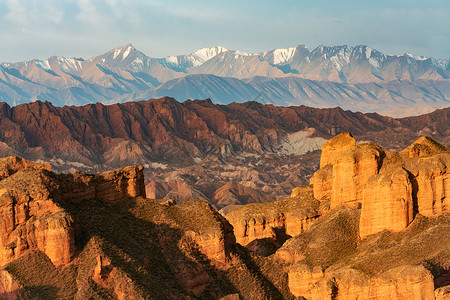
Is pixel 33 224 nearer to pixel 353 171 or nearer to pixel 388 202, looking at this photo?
pixel 388 202

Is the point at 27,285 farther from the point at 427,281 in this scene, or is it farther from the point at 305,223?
the point at 305,223

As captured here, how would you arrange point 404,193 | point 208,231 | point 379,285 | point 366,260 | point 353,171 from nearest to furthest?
1. point 379,285
2. point 366,260
3. point 208,231
4. point 404,193
5. point 353,171

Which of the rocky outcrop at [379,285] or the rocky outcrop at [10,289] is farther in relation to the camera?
the rocky outcrop at [379,285]

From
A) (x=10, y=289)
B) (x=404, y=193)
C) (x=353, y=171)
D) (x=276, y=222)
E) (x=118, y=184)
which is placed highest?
(x=118, y=184)

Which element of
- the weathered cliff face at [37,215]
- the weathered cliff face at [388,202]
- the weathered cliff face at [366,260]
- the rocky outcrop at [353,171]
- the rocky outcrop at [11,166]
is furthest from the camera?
the rocky outcrop at [353,171]

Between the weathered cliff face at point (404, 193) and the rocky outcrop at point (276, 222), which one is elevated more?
the weathered cliff face at point (404, 193)

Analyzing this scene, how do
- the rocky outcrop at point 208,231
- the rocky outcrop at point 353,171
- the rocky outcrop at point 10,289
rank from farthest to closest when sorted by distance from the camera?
the rocky outcrop at point 353,171 < the rocky outcrop at point 208,231 < the rocky outcrop at point 10,289

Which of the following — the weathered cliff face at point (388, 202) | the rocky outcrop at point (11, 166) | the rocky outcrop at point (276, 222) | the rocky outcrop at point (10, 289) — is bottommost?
the rocky outcrop at point (276, 222)

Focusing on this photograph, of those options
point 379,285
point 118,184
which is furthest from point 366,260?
point 118,184

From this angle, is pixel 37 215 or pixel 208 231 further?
pixel 208 231

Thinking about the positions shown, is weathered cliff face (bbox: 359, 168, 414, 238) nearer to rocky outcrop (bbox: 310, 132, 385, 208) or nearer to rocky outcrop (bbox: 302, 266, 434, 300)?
rocky outcrop (bbox: 310, 132, 385, 208)

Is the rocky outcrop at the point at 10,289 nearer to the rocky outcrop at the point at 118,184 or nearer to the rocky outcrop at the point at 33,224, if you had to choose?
the rocky outcrop at the point at 33,224

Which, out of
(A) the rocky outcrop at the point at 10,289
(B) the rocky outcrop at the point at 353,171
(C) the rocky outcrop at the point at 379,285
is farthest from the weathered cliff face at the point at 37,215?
(B) the rocky outcrop at the point at 353,171

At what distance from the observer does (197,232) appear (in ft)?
206
